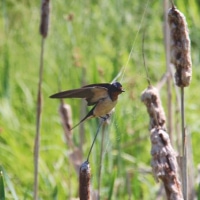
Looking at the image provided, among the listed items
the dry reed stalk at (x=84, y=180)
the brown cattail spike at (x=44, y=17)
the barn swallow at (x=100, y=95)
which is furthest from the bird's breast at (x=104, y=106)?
the brown cattail spike at (x=44, y=17)

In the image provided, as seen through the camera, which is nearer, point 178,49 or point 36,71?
point 178,49

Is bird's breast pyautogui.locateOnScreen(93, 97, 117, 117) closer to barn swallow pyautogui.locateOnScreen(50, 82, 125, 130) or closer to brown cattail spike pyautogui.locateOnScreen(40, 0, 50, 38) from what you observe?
barn swallow pyautogui.locateOnScreen(50, 82, 125, 130)

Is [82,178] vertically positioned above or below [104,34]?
below

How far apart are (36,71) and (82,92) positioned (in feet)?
8.29

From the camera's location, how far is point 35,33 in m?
3.91

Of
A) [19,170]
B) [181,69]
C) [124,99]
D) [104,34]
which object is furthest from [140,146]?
[181,69]

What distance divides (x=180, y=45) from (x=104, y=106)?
185mm

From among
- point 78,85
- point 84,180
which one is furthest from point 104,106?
point 78,85

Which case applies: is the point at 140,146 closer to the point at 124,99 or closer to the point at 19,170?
the point at 124,99

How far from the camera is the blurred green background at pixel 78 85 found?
102 inches

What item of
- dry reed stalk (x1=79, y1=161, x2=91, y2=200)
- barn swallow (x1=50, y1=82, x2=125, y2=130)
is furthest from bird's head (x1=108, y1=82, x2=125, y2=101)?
dry reed stalk (x1=79, y1=161, x2=91, y2=200)

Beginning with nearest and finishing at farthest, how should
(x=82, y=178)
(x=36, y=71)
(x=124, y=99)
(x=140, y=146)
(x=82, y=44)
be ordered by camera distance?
(x=82, y=178), (x=124, y=99), (x=140, y=146), (x=82, y=44), (x=36, y=71)

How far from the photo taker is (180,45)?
127 centimetres

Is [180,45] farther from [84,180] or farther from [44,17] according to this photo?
[44,17]
